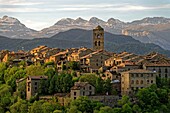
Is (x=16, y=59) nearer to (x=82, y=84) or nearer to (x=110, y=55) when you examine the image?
(x=110, y=55)

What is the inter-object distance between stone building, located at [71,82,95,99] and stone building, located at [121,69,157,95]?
152 inches

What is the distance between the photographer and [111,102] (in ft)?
197

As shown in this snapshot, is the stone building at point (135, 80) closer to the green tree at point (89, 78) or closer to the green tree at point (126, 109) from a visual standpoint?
the green tree at point (89, 78)

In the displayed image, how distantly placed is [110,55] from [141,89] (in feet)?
60.9

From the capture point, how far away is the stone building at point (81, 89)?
196ft

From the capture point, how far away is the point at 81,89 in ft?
197

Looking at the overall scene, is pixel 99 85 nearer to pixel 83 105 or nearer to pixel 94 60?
pixel 83 105

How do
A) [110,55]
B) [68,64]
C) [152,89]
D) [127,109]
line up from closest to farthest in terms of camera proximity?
[127,109] → [152,89] → [68,64] → [110,55]

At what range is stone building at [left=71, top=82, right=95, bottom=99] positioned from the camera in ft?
196

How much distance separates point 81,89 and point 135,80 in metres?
6.29

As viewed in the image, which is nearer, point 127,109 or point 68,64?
point 127,109

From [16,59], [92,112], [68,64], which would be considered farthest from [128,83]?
[16,59]

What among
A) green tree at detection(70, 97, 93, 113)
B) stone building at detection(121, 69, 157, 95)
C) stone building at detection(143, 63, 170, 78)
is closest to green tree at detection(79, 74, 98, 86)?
stone building at detection(121, 69, 157, 95)

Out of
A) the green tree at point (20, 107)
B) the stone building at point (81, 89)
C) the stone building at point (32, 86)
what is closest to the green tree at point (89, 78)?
the stone building at point (81, 89)
